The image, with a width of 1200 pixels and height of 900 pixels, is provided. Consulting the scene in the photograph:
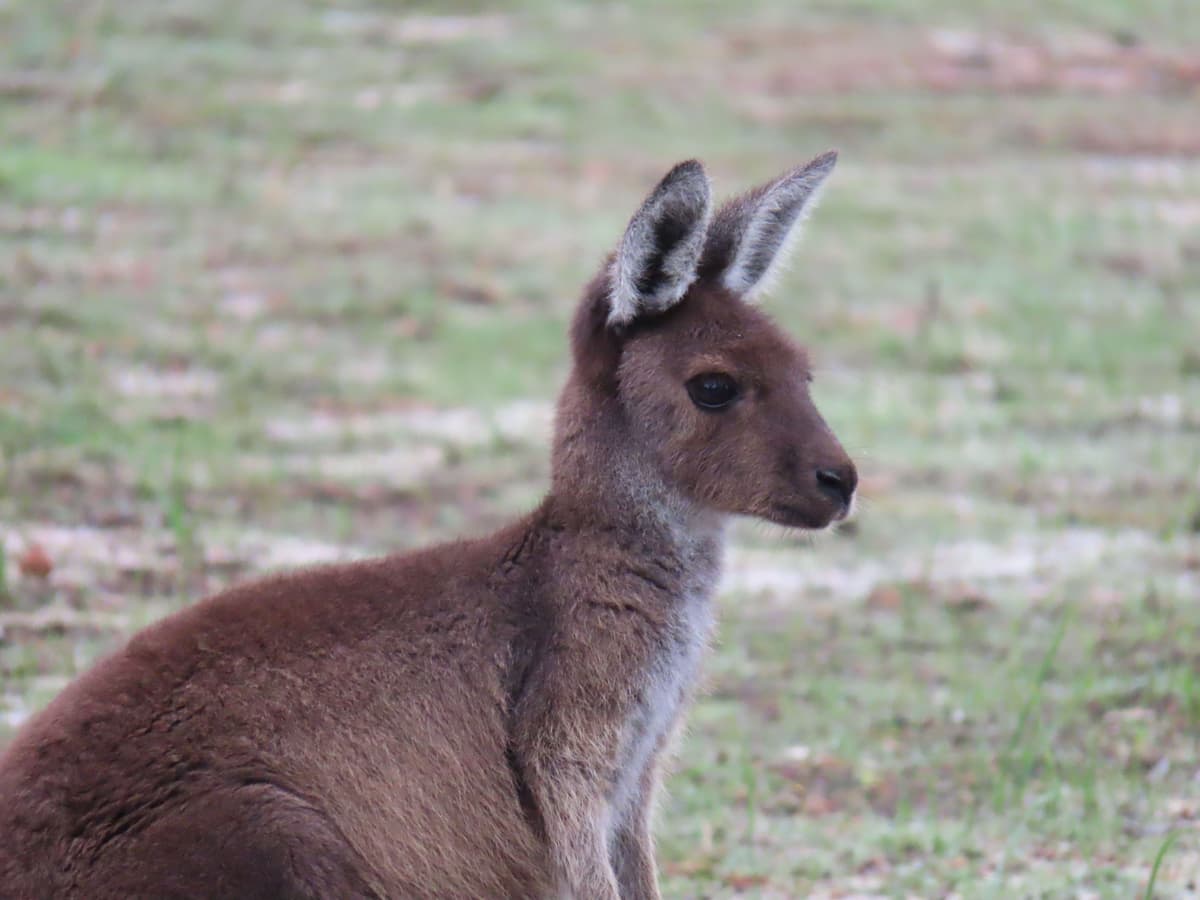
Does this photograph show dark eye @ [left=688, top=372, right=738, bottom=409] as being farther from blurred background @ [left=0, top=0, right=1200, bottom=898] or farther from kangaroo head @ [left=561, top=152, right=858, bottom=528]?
blurred background @ [left=0, top=0, right=1200, bottom=898]

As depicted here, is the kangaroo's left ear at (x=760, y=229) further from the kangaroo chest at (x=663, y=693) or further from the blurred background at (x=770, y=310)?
the kangaroo chest at (x=663, y=693)

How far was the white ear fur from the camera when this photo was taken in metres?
5.31

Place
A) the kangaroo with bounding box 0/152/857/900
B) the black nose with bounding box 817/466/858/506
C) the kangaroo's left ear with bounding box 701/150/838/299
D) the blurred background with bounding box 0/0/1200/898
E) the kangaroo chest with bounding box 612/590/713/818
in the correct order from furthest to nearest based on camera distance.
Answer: the blurred background with bounding box 0/0/1200/898 → the kangaroo's left ear with bounding box 701/150/838/299 → the black nose with bounding box 817/466/858/506 → the kangaroo chest with bounding box 612/590/713/818 → the kangaroo with bounding box 0/152/857/900

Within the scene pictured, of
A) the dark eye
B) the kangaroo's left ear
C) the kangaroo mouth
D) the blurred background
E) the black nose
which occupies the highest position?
the kangaroo's left ear

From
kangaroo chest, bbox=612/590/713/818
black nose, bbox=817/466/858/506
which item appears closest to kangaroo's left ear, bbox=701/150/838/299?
black nose, bbox=817/466/858/506

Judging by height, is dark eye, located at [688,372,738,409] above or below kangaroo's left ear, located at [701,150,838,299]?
below

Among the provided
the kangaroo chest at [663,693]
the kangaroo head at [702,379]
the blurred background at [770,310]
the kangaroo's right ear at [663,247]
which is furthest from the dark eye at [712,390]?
the blurred background at [770,310]

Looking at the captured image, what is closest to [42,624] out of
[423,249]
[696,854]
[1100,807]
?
Result: [696,854]

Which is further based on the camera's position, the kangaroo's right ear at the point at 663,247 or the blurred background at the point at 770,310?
the blurred background at the point at 770,310

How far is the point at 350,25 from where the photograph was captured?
18672mm

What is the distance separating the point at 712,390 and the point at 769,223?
0.57 m

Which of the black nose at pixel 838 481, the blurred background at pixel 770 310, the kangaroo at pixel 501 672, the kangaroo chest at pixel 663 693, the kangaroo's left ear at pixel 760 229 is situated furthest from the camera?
the blurred background at pixel 770 310

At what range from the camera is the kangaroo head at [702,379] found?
5.09 meters

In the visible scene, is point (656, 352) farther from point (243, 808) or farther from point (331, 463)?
point (331, 463)
